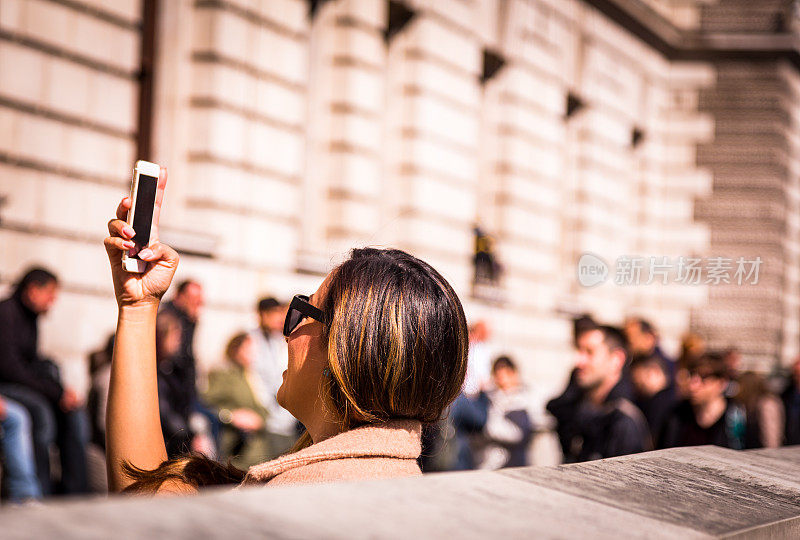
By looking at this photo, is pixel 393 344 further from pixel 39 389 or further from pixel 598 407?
pixel 39 389

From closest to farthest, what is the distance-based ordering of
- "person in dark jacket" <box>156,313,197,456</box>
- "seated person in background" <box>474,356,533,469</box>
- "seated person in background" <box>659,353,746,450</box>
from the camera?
"seated person in background" <box>659,353,746,450</box>
"person in dark jacket" <box>156,313,197,456</box>
"seated person in background" <box>474,356,533,469</box>

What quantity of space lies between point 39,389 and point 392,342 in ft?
17.7

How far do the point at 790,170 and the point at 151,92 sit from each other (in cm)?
1845

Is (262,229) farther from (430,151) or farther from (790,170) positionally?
(790,170)

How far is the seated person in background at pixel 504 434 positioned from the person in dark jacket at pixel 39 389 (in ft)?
13.3

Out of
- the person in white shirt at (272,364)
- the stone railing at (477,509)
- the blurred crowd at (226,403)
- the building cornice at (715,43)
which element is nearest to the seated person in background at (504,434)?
the blurred crowd at (226,403)

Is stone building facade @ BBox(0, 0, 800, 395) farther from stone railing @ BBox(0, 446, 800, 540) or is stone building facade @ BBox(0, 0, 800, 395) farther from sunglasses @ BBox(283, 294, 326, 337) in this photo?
stone railing @ BBox(0, 446, 800, 540)

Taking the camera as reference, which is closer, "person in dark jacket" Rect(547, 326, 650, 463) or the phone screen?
the phone screen

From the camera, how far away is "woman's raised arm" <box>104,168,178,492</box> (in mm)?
2242

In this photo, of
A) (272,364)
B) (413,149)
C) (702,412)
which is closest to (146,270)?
(702,412)

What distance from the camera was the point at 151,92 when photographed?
10039mm

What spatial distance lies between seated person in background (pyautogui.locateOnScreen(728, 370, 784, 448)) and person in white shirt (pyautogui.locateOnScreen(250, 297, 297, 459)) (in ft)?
17.4

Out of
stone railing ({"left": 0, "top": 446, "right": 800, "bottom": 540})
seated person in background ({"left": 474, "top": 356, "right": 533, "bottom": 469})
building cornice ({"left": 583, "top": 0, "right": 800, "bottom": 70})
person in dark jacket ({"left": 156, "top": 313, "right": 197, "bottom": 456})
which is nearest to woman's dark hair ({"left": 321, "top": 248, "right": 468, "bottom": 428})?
stone railing ({"left": 0, "top": 446, "right": 800, "bottom": 540})

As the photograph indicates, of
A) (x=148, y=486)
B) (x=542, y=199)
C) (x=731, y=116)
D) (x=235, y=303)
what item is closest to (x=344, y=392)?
(x=148, y=486)
